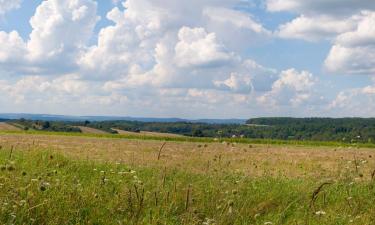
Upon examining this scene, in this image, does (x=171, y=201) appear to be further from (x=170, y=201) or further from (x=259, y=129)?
(x=259, y=129)

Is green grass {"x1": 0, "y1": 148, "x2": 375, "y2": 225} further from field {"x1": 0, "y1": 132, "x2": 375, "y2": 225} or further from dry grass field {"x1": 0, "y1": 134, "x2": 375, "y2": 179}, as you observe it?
dry grass field {"x1": 0, "y1": 134, "x2": 375, "y2": 179}

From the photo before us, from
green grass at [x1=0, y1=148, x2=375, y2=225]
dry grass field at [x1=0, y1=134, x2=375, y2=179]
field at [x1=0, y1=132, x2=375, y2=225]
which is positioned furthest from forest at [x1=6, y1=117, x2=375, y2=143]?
green grass at [x1=0, y1=148, x2=375, y2=225]

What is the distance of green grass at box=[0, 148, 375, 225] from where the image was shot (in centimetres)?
656

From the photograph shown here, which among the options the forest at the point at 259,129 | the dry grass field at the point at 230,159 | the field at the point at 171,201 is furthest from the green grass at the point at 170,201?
the forest at the point at 259,129

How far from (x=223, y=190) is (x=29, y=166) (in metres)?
4.57

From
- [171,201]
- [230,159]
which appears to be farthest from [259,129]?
[171,201]

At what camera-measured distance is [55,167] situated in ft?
37.5

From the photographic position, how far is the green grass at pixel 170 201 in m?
6.56

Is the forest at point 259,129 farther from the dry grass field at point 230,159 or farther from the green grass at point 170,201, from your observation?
the green grass at point 170,201

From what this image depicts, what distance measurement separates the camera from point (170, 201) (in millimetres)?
8102

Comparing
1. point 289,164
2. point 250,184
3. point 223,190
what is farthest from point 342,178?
point 289,164

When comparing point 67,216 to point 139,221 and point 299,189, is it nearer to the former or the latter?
point 139,221

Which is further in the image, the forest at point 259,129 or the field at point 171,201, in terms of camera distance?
the forest at point 259,129

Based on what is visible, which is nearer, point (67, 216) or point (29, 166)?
point (67, 216)
